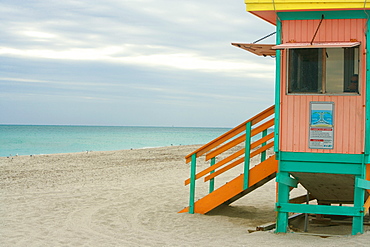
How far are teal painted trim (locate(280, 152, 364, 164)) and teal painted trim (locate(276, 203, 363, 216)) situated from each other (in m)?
0.74

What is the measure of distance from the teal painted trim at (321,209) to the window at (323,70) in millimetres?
1833

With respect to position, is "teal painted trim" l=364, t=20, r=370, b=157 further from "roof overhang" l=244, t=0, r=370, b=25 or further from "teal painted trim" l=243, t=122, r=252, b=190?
"teal painted trim" l=243, t=122, r=252, b=190

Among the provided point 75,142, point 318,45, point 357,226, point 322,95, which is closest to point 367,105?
point 322,95

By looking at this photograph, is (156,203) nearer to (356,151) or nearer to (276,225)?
(276,225)

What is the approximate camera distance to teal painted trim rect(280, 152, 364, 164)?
7.88 metres

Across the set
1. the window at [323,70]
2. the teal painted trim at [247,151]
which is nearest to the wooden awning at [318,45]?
the window at [323,70]

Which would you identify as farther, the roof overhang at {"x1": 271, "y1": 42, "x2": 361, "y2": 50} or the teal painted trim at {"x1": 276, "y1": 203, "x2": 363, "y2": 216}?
the teal painted trim at {"x1": 276, "y1": 203, "x2": 363, "y2": 216}

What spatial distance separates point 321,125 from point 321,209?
1.36 metres

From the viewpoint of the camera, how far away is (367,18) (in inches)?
307

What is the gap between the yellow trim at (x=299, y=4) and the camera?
25.2 ft

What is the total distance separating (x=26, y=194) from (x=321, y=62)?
29.3 feet

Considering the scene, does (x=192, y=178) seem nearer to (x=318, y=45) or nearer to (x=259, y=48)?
(x=259, y=48)

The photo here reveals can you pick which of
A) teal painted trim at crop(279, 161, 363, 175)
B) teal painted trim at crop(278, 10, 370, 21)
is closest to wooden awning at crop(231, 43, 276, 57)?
teal painted trim at crop(278, 10, 370, 21)

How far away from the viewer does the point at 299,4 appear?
26.0 feet
